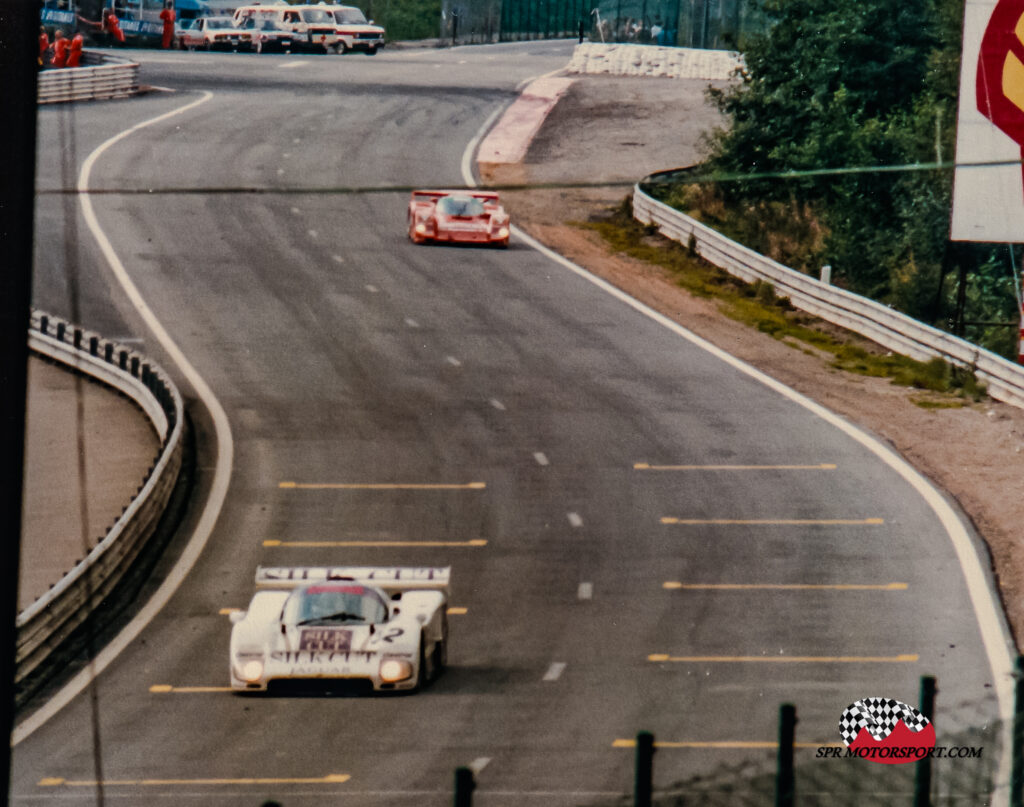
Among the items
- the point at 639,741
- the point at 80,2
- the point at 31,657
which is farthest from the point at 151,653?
the point at 80,2

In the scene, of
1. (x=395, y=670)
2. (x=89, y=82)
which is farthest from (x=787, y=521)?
(x=89, y=82)

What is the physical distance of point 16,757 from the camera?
1600 cm

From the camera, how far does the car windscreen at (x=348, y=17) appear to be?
266ft

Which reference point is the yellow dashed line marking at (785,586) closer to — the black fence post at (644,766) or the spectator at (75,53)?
the black fence post at (644,766)

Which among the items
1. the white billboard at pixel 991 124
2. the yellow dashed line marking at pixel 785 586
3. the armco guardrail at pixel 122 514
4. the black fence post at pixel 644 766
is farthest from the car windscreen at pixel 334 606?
the white billboard at pixel 991 124

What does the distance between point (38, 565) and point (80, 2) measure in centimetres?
6012

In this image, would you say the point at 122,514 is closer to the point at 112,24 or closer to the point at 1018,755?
the point at 1018,755

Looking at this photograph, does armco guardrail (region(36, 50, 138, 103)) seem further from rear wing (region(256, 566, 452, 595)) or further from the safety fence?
rear wing (region(256, 566, 452, 595))

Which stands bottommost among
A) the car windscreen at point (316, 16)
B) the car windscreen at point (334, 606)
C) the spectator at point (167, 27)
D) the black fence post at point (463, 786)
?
the car windscreen at point (334, 606)

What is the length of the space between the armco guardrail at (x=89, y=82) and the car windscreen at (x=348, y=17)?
16.8m

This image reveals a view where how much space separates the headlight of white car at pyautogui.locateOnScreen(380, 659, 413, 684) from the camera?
17.2 metres

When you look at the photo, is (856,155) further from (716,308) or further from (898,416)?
(898,416)

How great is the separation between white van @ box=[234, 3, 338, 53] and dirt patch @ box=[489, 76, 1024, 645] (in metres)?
15.7

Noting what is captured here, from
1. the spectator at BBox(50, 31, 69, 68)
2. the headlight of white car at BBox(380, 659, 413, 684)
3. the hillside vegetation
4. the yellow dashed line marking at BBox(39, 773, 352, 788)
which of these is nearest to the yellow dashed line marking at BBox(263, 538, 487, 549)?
the headlight of white car at BBox(380, 659, 413, 684)
